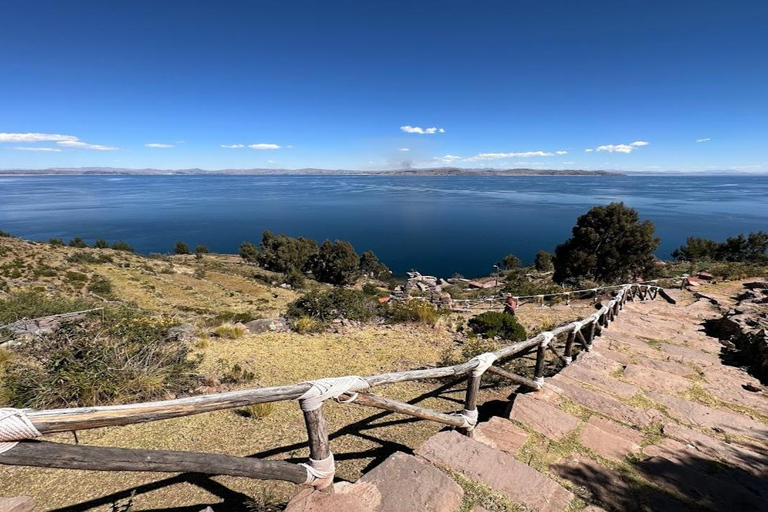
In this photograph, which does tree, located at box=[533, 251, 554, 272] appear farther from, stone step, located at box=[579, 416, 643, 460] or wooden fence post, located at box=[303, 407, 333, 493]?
wooden fence post, located at box=[303, 407, 333, 493]

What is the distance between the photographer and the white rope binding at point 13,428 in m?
1.54

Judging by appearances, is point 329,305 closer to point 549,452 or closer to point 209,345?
point 209,345

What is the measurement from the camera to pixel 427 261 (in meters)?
63.2

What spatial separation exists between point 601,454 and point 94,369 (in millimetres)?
6159

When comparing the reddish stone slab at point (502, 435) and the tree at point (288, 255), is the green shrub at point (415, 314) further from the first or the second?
the tree at point (288, 255)

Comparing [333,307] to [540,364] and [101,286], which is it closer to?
[540,364]

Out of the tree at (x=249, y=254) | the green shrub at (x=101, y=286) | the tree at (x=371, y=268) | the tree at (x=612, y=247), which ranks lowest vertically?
the tree at (x=371, y=268)

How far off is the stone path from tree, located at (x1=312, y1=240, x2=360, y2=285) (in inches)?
1574

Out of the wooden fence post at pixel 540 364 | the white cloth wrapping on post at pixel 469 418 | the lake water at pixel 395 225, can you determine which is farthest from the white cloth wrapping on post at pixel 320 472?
the lake water at pixel 395 225

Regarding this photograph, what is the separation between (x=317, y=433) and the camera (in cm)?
244

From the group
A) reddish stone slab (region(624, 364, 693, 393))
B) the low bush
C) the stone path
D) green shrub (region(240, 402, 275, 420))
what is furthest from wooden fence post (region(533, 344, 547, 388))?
the low bush

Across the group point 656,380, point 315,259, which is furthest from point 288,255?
point 656,380

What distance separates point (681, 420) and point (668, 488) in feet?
5.24

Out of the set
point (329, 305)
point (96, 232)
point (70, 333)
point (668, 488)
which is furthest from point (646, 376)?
point (96, 232)
